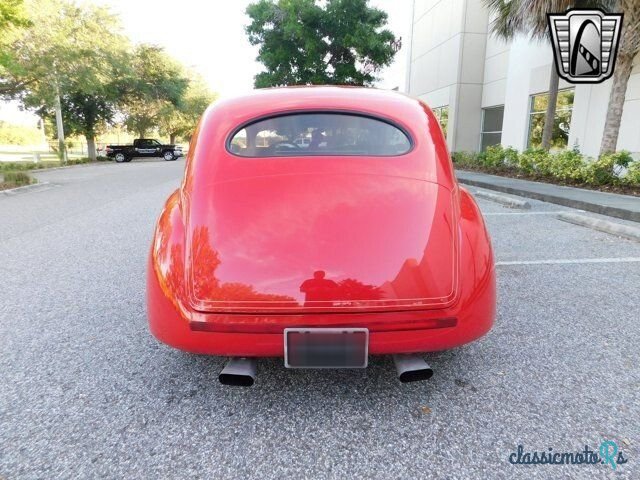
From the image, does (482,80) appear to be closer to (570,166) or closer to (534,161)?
(534,161)

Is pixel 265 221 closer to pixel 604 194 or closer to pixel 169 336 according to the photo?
pixel 169 336

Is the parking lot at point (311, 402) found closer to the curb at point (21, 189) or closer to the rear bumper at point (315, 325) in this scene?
the rear bumper at point (315, 325)

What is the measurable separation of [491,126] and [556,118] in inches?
255

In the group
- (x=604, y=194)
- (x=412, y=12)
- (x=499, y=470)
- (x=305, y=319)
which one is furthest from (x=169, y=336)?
(x=412, y=12)

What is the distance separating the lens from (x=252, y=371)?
2.03 metres

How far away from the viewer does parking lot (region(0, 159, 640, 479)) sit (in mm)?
1827

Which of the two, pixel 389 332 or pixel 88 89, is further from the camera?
pixel 88 89

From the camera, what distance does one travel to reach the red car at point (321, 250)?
1958mm

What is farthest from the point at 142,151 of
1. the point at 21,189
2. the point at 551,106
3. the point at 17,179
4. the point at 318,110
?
the point at 318,110

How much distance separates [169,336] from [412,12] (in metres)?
31.9

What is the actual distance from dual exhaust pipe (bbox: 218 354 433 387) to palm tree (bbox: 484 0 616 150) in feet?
37.3

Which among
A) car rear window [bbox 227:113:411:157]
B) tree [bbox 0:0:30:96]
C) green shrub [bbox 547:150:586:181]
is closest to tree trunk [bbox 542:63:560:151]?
green shrub [bbox 547:150:586:181]

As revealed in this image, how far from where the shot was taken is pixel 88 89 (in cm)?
1989

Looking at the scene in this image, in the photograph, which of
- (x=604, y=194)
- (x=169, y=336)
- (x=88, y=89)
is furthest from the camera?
(x=88, y=89)
